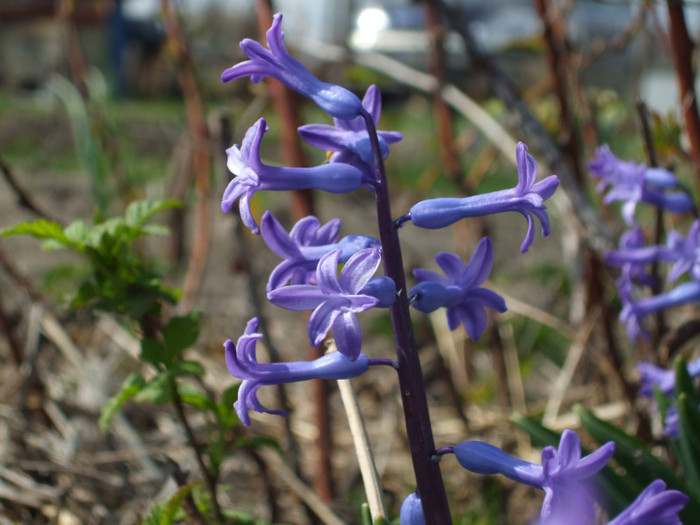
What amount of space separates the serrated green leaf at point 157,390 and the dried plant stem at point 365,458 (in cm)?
28

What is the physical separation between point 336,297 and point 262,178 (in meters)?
0.16

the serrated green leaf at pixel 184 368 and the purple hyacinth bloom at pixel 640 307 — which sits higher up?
the serrated green leaf at pixel 184 368

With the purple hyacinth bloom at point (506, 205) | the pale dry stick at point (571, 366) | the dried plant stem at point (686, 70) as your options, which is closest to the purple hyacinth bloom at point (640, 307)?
the dried plant stem at point (686, 70)

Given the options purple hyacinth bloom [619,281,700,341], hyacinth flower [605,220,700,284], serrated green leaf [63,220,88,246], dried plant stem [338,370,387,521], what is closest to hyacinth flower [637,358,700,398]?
purple hyacinth bloom [619,281,700,341]

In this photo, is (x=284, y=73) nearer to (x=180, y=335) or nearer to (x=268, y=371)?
(x=268, y=371)

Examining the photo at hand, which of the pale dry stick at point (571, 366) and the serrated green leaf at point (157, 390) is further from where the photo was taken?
the pale dry stick at point (571, 366)

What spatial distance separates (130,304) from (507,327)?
201 cm

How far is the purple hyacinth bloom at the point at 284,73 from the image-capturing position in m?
0.87

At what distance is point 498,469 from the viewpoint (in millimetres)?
909

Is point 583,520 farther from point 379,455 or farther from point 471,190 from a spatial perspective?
point 471,190

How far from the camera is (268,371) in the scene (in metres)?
0.88

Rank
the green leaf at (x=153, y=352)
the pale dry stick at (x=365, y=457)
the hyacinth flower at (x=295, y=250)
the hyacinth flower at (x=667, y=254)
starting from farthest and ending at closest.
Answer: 1. the hyacinth flower at (x=667, y=254)
2. the green leaf at (x=153, y=352)
3. the pale dry stick at (x=365, y=457)
4. the hyacinth flower at (x=295, y=250)

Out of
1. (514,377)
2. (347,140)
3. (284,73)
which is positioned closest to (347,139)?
(347,140)

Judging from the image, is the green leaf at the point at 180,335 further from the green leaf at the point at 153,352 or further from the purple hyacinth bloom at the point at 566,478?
the purple hyacinth bloom at the point at 566,478
